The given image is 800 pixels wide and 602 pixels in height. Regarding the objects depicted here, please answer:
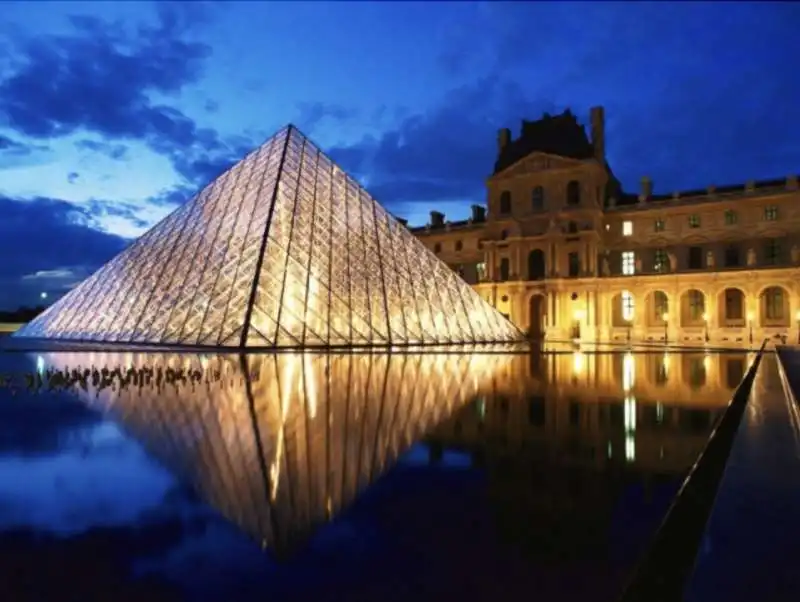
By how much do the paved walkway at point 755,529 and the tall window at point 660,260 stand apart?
40.4 metres

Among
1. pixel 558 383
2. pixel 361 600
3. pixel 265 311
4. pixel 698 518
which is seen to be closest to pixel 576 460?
pixel 698 518

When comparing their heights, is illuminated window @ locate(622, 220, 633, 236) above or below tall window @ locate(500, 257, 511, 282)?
above

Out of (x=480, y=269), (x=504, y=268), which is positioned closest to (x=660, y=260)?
(x=504, y=268)

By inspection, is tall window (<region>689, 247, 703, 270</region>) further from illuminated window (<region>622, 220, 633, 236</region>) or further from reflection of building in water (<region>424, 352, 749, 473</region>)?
reflection of building in water (<region>424, 352, 749, 473</region>)

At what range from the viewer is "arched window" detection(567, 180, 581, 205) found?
149ft

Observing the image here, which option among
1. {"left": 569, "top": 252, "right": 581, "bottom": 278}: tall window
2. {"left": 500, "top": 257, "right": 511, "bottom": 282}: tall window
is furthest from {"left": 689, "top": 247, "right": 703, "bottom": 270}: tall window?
{"left": 500, "top": 257, "right": 511, "bottom": 282}: tall window

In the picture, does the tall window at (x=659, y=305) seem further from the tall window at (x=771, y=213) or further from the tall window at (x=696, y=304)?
the tall window at (x=771, y=213)

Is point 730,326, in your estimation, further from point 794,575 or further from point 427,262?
point 794,575

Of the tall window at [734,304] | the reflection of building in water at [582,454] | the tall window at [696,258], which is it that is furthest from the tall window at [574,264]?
the reflection of building in water at [582,454]

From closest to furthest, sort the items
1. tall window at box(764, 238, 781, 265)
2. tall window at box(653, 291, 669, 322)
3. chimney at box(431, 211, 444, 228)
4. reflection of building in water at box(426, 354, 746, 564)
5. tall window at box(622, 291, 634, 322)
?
reflection of building in water at box(426, 354, 746, 564), tall window at box(764, 238, 781, 265), tall window at box(653, 291, 669, 322), tall window at box(622, 291, 634, 322), chimney at box(431, 211, 444, 228)

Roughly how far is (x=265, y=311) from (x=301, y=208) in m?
5.87

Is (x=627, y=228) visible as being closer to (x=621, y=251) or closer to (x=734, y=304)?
(x=621, y=251)

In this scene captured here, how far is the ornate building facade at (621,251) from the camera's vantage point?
130 ft

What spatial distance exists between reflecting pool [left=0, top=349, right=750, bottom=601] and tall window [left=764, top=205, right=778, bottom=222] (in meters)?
35.3
